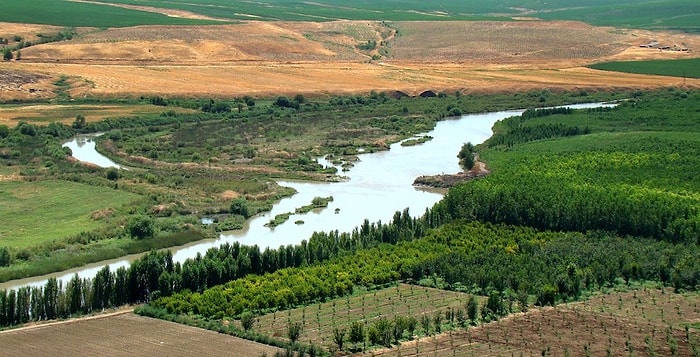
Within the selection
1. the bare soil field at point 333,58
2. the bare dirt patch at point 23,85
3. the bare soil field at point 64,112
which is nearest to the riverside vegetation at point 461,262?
the bare soil field at point 64,112

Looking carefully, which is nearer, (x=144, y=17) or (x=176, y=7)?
(x=144, y=17)

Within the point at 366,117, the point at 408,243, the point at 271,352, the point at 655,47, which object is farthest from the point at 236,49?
the point at 271,352

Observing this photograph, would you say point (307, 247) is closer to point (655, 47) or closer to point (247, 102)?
point (247, 102)

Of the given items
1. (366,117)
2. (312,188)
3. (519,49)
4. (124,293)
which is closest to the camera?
(124,293)

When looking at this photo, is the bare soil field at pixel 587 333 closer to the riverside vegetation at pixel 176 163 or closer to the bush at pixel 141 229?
the riverside vegetation at pixel 176 163

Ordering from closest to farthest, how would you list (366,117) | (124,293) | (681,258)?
(124,293) < (681,258) < (366,117)

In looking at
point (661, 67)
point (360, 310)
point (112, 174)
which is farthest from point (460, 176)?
point (661, 67)

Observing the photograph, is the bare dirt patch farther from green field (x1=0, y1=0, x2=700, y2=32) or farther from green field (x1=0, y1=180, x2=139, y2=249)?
green field (x1=0, y1=180, x2=139, y2=249)
